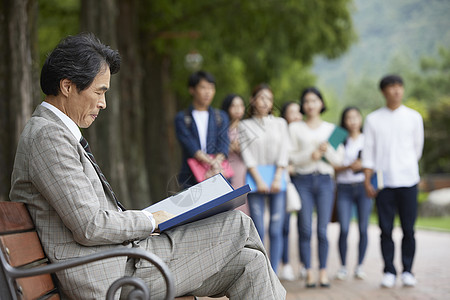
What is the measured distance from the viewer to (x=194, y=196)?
3.47 metres

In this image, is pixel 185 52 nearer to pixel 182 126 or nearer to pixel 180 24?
pixel 180 24

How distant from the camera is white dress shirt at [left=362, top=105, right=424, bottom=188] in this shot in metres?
7.41

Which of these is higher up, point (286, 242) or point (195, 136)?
point (195, 136)

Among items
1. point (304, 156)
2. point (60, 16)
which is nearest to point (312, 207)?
point (304, 156)

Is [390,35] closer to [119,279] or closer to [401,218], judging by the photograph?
[401,218]

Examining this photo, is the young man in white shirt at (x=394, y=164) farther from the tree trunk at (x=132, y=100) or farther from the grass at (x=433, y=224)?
the grass at (x=433, y=224)

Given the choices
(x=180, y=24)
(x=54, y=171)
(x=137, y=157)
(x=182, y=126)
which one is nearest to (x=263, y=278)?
(x=54, y=171)

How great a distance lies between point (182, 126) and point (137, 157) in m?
7.50

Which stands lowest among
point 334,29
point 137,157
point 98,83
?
point 137,157

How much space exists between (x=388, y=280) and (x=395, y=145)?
144 cm

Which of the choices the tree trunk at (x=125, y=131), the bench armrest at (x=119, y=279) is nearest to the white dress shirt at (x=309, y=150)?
the tree trunk at (x=125, y=131)

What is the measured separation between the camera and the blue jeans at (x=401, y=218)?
24.3 ft

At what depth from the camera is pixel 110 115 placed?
10.9 metres

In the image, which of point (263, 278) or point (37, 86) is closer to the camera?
point (263, 278)
